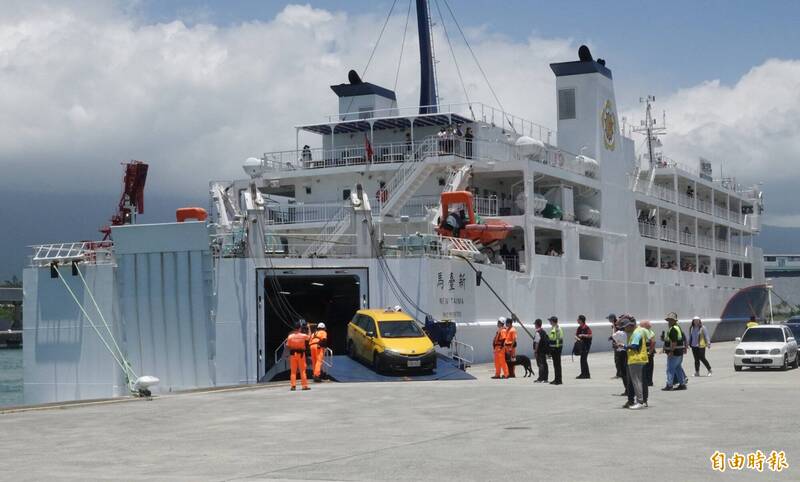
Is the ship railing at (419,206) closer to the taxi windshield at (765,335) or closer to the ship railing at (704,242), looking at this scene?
the taxi windshield at (765,335)

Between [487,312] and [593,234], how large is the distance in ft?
33.1

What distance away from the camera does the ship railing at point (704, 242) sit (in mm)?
58062

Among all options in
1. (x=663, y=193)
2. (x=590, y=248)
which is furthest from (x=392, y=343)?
(x=663, y=193)

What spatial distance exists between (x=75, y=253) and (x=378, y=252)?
8649 millimetres

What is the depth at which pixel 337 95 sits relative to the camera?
4256 centimetres

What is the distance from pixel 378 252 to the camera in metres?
29.2

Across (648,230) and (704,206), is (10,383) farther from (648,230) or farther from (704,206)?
(704,206)

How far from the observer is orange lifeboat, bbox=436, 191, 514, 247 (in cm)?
3275

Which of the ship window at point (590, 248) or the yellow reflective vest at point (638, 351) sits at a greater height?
the ship window at point (590, 248)

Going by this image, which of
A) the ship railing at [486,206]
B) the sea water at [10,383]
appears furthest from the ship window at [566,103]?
the sea water at [10,383]

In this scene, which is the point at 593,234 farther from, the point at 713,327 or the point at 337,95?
the point at 713,327

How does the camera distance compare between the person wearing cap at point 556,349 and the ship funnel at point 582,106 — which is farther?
the ship funnel at point 582,106

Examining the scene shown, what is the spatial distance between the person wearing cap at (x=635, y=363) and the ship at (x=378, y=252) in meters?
9.43

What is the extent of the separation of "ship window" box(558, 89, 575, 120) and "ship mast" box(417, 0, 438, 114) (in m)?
5.65
